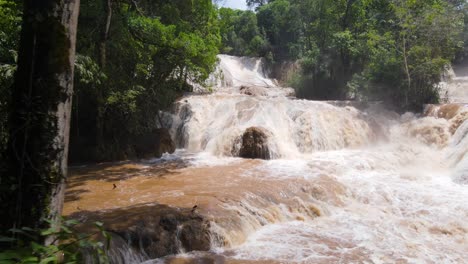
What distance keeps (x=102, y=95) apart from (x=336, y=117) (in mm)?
8484

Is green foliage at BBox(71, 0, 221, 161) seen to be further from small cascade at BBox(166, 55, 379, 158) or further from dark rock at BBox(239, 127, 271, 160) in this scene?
dark rock at BBox(239, 127, 271, 160)

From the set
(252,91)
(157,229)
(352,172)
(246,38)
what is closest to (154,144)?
(352,172)

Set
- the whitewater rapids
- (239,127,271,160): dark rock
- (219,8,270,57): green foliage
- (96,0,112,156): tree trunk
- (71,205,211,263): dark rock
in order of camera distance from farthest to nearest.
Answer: (219,8,270,57): green foliage, (239,127,271,160): dark rock, (96,0,112,156): tree trunk, the whitewater rapids, (71,205,211,263): dark rock

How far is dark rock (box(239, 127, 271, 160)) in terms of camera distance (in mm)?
10936

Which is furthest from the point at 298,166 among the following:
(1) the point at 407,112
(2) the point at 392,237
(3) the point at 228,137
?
(1) the point at 407,112

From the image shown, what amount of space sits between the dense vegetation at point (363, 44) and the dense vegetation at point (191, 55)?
5 centimetres

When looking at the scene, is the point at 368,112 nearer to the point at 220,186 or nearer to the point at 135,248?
the point at 220,186

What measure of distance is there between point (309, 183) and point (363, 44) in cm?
1306

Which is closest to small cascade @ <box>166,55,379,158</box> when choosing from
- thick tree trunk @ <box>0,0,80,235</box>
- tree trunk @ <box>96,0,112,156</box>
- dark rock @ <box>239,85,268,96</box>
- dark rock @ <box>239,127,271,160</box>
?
dark rock @ <box>239,127,271,160</box>

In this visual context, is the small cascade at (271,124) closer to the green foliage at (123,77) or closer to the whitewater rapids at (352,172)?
the whitewater rapids at (352,172)

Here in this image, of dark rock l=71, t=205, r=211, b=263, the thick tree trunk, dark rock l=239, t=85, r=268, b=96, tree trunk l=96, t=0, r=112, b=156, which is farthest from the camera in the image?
dark rock l=239, t=85, r=268, b=96

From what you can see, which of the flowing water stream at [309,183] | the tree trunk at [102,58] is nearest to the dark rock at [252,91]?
the flowing water stream at [309,183]

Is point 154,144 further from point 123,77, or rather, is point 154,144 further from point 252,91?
point 252,91

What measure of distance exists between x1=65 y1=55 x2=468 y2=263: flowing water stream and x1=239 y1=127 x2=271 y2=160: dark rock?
0.18m
